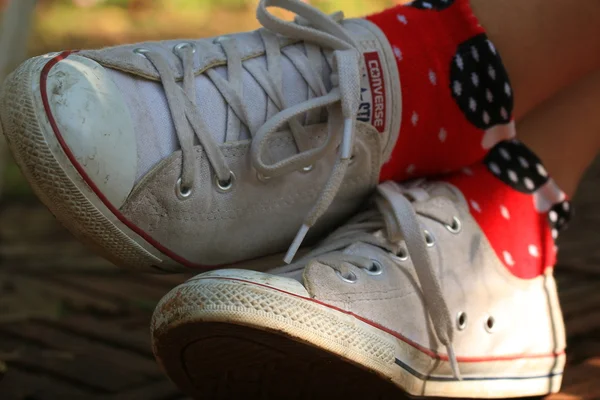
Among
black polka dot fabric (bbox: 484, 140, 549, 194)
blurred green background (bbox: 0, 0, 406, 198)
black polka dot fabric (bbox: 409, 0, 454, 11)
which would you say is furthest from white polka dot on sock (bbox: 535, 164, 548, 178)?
blurred green background (bbox: 0, 0, 406, 198)

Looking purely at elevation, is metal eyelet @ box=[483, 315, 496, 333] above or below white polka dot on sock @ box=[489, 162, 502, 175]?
below

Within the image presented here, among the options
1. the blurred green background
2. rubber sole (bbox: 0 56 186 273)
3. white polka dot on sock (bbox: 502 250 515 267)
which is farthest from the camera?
the blurred green background

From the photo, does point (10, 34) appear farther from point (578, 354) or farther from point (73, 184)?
point (578, 354)

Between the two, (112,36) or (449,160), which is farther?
(112,36)

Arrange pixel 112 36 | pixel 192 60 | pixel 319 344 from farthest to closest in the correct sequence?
pixel 112 36 → pixel 192 60 → pixel 319 344

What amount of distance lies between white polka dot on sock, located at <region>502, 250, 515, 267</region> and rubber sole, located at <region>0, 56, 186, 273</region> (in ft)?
1.31

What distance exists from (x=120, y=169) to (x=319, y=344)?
22 cm

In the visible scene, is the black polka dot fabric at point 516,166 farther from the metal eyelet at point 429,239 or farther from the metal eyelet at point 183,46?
the metal eyelet at point 183,46

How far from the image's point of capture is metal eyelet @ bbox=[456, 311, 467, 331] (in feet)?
2.29

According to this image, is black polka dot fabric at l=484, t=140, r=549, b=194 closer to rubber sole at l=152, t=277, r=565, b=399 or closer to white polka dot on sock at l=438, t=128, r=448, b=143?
white polka dot on sock at l=438, t=128, r=448, b=143

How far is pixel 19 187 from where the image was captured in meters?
1.58

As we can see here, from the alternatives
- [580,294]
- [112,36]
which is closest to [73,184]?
[580,294]

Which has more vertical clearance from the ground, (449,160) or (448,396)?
(449,160)

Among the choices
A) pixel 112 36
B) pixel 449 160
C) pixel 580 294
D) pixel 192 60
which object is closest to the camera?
pixel 192 60
